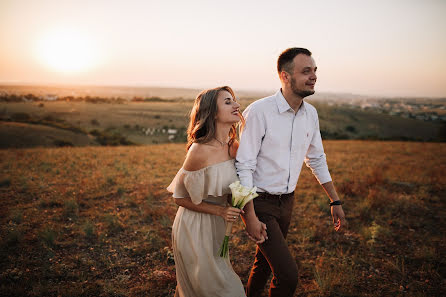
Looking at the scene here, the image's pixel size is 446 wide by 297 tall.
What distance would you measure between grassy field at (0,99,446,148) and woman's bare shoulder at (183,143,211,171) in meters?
8.64

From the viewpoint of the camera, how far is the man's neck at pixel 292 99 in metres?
3.03

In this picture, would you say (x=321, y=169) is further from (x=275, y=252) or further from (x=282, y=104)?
(x=275, y=252)

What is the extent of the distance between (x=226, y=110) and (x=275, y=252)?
1.55 metres

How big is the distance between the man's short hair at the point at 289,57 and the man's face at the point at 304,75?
5cm

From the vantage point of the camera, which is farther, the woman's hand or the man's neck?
the man's neck

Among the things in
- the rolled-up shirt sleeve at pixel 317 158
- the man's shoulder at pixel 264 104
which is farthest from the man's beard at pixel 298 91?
the rolled-up shirt sleeve at pixel 317 158

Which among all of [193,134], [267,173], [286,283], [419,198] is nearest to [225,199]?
[267,173]

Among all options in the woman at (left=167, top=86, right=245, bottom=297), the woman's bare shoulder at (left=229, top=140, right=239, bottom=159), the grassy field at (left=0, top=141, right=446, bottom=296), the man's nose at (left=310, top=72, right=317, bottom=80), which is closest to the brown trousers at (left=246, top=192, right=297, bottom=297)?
the woman at (left=167, top=86, right=245, bottom=297)

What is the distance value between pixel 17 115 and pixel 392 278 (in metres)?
43.5

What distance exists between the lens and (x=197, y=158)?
2.70 metres

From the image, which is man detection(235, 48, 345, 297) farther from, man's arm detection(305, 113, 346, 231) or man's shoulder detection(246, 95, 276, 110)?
man's arm detection(305, 113, 346, 231)

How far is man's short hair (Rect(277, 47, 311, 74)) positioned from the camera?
300cm

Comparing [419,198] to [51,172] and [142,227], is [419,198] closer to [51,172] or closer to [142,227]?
[142,227]

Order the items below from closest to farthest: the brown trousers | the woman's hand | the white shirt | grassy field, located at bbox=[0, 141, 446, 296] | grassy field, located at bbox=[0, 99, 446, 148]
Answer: the woman's hand, the brown trousers, the white shirt, grassy field, located at bbox=[0, 141, 446, 296], grassy field, located at bbox=[0, 99, 446, 148]
